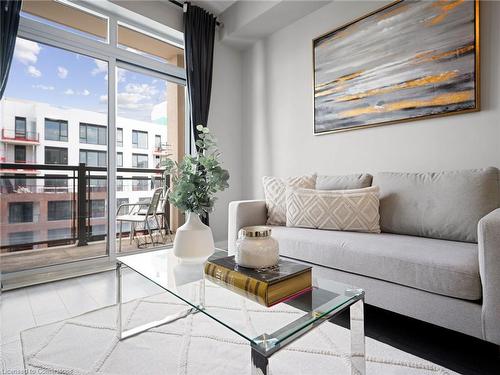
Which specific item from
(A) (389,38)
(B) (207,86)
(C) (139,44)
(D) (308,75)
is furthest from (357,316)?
(C) (139,44)

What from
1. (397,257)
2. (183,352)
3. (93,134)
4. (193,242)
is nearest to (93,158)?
(93,134)

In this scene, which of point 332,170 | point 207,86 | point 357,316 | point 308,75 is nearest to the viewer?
point 357,316

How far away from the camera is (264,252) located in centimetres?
106

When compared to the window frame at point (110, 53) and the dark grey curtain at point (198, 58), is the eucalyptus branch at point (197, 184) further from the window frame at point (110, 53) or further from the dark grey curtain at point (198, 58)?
the dark grey curtain at point (198, 58)

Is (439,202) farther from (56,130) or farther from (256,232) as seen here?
(56,130)

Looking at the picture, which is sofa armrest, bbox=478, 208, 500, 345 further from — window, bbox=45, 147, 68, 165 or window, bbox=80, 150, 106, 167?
window, bbox=45, 147, 68, 165

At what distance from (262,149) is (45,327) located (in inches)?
102

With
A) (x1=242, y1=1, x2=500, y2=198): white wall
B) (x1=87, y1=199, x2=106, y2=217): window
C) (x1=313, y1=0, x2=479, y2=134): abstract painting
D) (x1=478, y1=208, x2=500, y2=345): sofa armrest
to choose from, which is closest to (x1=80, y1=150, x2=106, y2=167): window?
(x1=87, y1=199, x2=106, y2=217): window

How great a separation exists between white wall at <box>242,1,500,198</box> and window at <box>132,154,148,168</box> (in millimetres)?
1273

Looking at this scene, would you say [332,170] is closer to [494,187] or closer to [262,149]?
[262,149]

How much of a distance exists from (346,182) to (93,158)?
247 cm

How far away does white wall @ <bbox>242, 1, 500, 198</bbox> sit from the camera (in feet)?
6.31

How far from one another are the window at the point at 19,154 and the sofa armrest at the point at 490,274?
335cm

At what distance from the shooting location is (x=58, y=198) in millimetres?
2850
